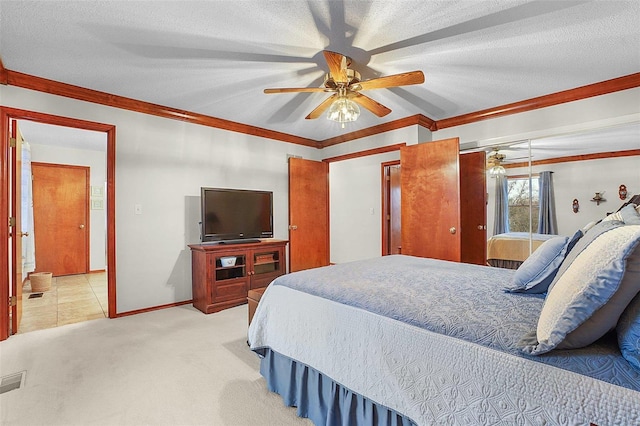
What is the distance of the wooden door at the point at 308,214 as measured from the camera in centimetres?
482

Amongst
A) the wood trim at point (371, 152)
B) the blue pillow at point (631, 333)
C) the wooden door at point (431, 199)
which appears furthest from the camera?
the wood trim at point (371, 152)

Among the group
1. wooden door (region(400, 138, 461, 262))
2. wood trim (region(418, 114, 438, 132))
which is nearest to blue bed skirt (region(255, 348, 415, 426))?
wooden door (region(400, 138, 461, 262))

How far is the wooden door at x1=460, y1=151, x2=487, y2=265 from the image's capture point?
379cm

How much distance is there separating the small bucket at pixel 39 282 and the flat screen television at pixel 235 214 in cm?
281

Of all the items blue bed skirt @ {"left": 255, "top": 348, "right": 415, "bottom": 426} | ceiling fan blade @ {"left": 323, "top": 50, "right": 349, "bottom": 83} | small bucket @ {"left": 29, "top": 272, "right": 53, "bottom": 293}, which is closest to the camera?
blue bed skirt @ {"left": 255, "top": 348, "right": 415, "bottom": 426}

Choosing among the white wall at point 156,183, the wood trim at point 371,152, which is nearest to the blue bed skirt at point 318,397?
the white wall at point 156,183

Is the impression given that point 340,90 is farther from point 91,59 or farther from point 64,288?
point 64,288

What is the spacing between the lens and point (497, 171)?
12.0ft

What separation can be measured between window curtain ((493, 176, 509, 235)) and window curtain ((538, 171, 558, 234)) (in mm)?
337

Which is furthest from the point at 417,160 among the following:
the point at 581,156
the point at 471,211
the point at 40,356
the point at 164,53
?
the point at 40,356

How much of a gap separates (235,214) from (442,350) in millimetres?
3254

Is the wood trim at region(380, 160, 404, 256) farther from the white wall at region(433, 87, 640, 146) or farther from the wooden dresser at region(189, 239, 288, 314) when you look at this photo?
the wooden dresser at region(189, 239, 288, 314)

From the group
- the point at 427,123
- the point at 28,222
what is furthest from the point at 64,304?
the point at 427,123

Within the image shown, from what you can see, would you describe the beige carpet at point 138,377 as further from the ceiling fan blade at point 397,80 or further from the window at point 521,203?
the window at point 521,203
